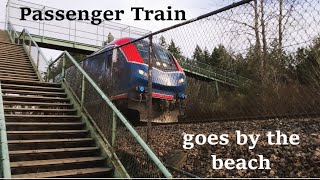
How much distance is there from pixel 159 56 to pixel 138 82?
1810 mm

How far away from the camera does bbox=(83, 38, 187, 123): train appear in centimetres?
833

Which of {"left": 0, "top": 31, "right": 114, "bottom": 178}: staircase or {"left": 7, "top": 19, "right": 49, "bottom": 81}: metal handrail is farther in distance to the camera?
{"left": 7, "top": 19, "right": 49, "bottom": 81}: metal handrail

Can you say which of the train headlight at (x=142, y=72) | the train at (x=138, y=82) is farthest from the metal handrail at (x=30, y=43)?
the train headlight at (x=142, y=72)

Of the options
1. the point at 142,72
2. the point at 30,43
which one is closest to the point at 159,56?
the point at 142,72

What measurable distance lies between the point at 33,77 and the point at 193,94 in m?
5.82

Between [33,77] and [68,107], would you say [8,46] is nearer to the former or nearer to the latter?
[33,77]

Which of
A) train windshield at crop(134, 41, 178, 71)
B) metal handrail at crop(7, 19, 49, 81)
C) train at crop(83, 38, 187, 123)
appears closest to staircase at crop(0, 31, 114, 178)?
train at crop(83, 38, 187, 123)

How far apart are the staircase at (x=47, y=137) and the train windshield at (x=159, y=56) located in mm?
2498

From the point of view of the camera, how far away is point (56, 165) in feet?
17.3

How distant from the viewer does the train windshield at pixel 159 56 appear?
30.7 ft

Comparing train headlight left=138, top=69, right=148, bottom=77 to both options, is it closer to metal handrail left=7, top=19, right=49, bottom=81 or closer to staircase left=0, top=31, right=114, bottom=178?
staircase left=0, top=31, right=114, bottom=178

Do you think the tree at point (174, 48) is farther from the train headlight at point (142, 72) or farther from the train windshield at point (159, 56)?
the train headlight at point (142, 72)

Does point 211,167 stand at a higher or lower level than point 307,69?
lower

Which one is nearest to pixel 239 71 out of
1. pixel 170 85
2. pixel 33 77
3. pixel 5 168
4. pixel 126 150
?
pixel 170 85
